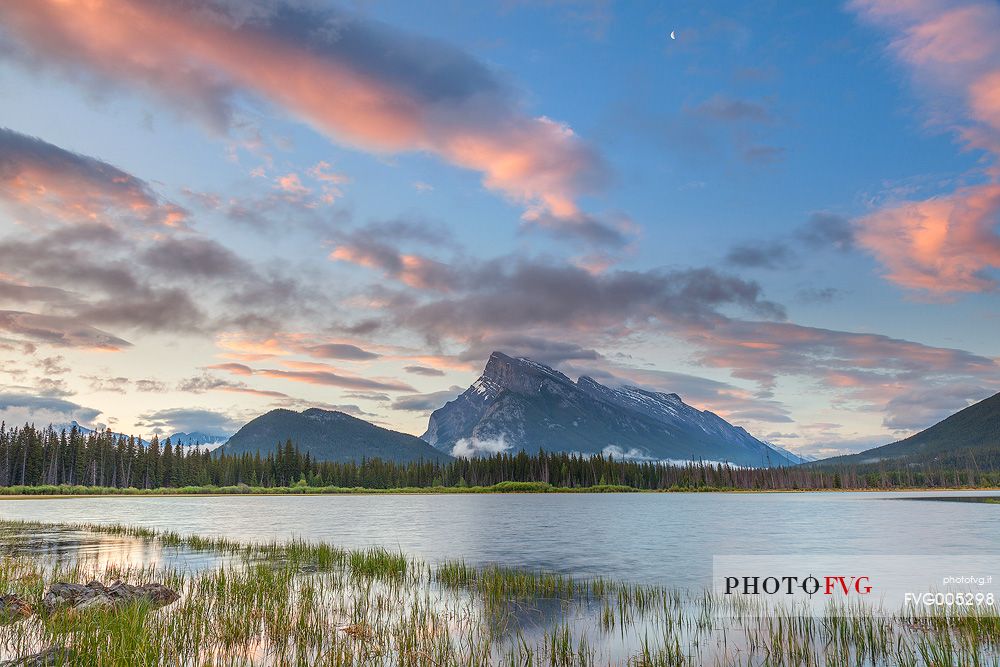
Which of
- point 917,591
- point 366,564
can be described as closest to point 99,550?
point 366,564

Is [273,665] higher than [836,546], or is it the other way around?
[273,665]

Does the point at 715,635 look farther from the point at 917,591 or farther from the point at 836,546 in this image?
the point at 836,546

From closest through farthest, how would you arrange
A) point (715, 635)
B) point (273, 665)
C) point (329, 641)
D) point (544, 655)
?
point (273, 665), point (544, 655), point (329, 641), point (715, 635)

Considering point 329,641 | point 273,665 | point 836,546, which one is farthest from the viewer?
point 836,546

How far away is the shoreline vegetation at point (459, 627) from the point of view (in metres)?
17.4

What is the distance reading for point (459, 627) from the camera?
22047 millimetres

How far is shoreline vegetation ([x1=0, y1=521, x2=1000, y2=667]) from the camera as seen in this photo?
1736 cm

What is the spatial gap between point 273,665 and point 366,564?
67.5ft

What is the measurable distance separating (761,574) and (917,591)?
805cm

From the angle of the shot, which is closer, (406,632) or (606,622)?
(406,632)

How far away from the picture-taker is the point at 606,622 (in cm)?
2342

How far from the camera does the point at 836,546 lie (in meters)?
53.2

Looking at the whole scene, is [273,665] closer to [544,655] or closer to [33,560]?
[544,655]

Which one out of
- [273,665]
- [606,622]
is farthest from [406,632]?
[606,622]
